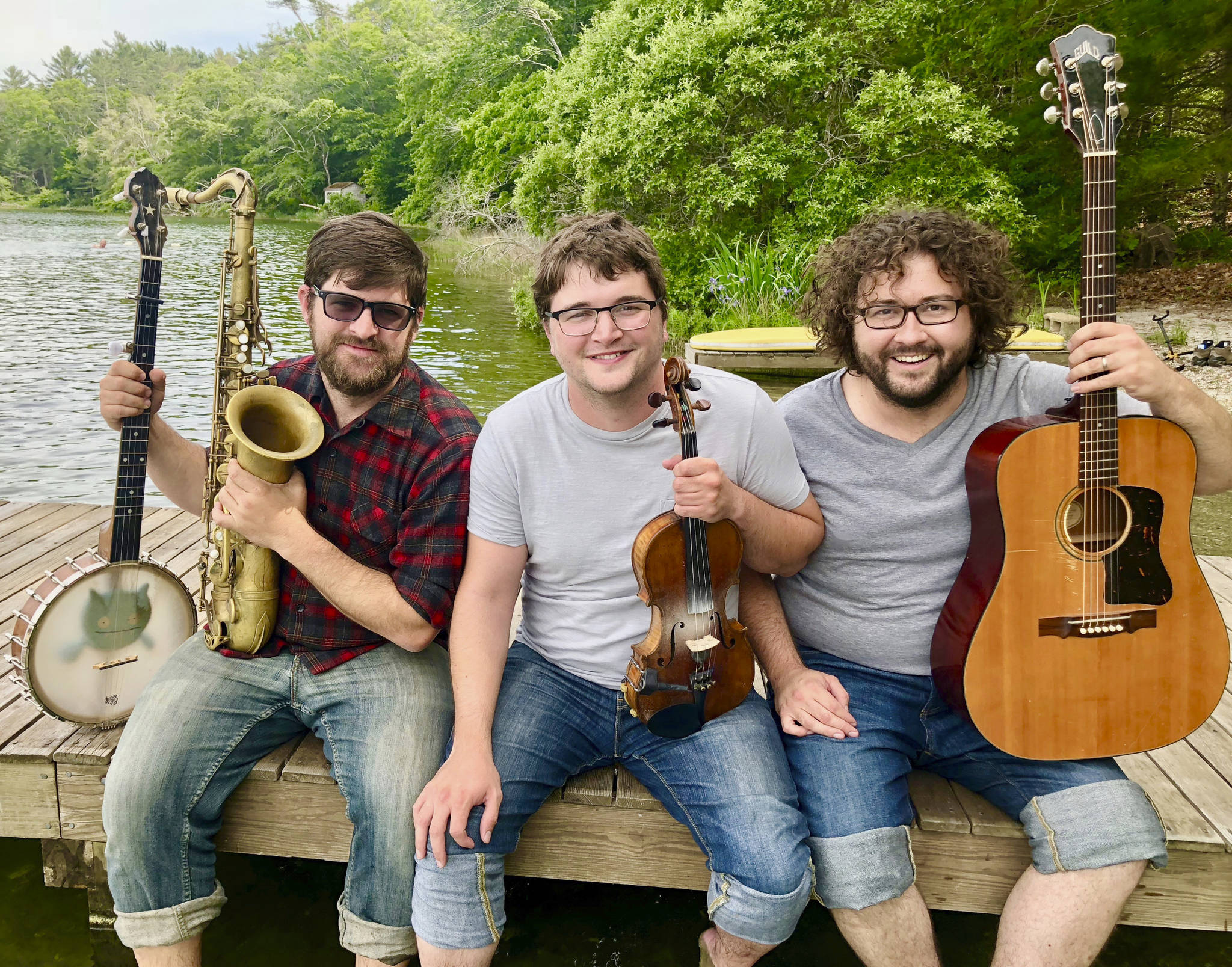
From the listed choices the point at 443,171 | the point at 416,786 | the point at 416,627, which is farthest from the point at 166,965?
the point at 443,171

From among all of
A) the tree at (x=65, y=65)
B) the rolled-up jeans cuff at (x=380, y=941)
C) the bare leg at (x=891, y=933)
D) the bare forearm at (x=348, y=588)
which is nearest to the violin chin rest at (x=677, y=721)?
the bare leg at (x=891, y=933)

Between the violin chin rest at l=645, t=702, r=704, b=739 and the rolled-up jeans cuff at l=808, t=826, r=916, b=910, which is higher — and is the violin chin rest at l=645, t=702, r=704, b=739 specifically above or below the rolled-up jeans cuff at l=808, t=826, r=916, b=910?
above

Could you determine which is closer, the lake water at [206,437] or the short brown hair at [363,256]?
the short brown hair at [363,256]

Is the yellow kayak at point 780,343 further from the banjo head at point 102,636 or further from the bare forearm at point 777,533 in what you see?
the banjo head at point 102,636

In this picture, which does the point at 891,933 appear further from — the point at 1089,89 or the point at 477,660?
the point at 1089,89

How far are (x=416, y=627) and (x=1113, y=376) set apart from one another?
68.3 inches

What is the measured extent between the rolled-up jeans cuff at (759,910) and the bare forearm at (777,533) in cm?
72

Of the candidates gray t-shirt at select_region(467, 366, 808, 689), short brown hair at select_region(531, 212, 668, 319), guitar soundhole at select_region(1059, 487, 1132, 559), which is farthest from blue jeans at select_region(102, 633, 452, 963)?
guitar soundhole at select_region(1059, 487, 1132, 559)

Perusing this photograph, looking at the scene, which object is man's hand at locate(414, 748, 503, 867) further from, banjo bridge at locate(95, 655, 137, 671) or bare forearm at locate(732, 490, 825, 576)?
banjo bridge at locate(95, 655, 137, 671)

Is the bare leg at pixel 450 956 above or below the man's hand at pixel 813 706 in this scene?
below

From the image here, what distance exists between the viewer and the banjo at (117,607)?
2279 millimetres

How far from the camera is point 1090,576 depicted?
215 centimetres

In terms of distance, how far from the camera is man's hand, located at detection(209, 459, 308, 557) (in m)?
2.21

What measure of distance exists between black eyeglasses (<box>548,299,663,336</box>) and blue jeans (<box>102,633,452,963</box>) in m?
0.97
